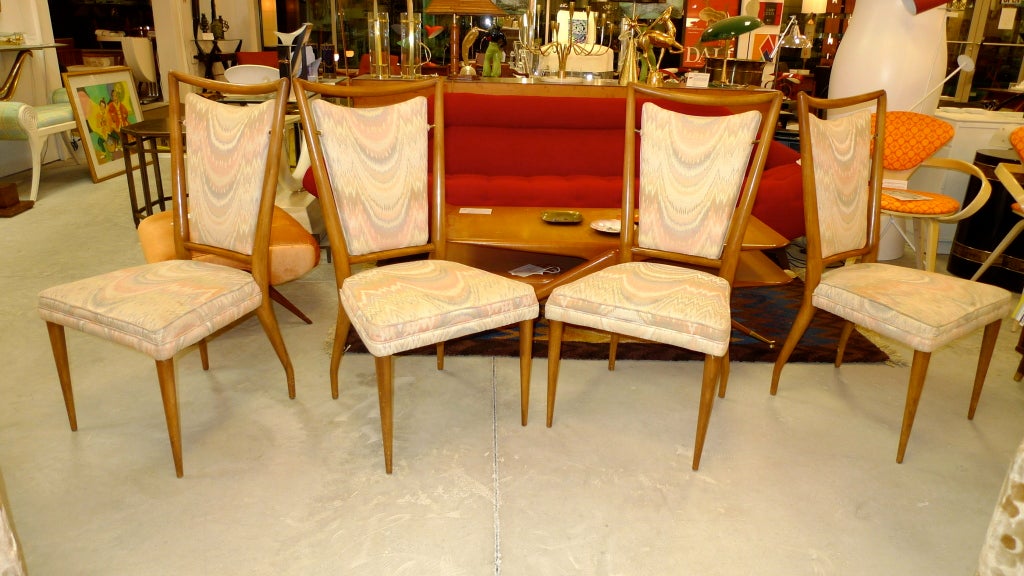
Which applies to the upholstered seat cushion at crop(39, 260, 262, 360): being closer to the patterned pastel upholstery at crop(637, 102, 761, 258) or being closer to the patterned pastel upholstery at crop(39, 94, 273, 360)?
the patterned pastel upholstery at crop(39, 94, 273, 360)

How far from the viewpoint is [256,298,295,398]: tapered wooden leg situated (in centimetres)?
229

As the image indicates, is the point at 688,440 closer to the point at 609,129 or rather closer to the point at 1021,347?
the point at 1021,347

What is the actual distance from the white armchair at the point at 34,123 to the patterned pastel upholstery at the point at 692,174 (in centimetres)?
444

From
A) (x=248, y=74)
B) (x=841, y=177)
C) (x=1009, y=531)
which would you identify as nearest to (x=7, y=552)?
(x=1009, y=531)

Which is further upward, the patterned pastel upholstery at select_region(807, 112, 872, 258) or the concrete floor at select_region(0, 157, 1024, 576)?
the patterned pastel upholstery at select_region(807, 112, 872, 258)

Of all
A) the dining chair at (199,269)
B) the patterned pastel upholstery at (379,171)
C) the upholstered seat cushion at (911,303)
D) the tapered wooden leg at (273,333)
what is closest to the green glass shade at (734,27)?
the upholstered seat cushion at (911,303)

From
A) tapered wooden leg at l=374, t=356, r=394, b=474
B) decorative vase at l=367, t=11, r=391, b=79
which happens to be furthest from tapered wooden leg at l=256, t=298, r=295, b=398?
decorative vase at l=367, t=11, r=391, b=79

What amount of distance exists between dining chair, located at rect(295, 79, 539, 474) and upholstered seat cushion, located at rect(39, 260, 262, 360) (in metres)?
0.33

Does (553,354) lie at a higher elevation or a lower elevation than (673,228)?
lower

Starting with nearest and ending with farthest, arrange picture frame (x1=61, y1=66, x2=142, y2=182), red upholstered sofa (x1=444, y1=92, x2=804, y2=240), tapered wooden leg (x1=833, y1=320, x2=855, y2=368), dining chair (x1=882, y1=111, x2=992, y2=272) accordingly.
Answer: tapered wooden leg (x1=833, y1=320, x2=855, y2=368) → dining chair (x1=882, y1=111, x2=992, y2=272) → red upholstered sofa (x1=444, y1=92, x2=804, y2=240) → picture frame (x1=61, y1=66, x2=142, y2=182)

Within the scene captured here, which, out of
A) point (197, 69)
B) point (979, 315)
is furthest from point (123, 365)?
point (197, 69)

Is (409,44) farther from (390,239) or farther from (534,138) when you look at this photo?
(390,239)

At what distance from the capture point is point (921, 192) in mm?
3580

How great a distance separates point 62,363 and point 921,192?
3802mm
